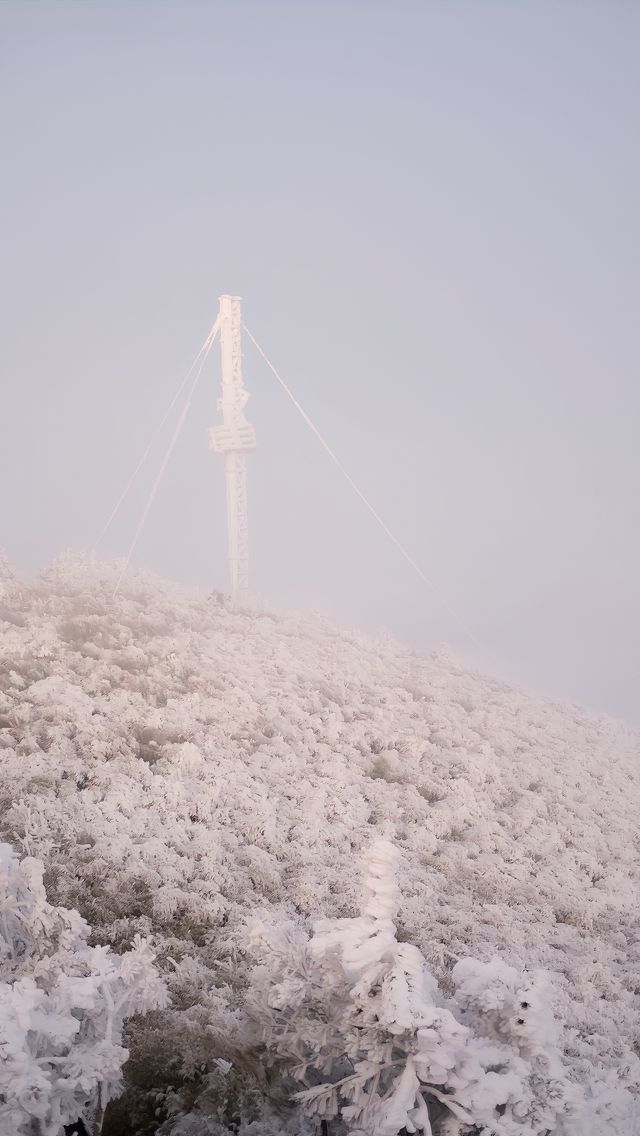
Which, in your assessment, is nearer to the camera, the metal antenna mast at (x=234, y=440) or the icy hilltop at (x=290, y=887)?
the icy hilltop at (x=290, y=887)

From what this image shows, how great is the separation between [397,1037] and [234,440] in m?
20.1

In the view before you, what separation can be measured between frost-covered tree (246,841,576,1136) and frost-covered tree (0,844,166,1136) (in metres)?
1.43

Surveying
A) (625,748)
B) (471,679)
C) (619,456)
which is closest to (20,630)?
(471,679)

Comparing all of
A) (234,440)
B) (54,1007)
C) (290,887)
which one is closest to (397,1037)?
(54,1007)

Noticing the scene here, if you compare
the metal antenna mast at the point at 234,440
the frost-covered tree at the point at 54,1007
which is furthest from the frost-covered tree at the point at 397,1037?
the metal antenna mast at the point at 234,440

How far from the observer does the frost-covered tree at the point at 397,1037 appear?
558 centimetres

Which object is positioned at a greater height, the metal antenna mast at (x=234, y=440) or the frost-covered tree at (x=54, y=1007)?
the metal antenna mast at (x=234, y=440)

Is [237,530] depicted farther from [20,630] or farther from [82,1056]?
[82,1056]

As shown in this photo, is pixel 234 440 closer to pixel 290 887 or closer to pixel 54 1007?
pixel 290 887

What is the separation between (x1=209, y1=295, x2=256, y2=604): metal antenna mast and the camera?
23219mm

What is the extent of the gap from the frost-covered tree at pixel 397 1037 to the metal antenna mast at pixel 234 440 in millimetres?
17016

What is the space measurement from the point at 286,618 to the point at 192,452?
73.1 metres

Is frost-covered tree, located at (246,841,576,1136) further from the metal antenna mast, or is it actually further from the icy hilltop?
the metal antenna mast

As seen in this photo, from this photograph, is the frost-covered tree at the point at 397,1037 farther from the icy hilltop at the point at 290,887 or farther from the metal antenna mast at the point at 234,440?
the metal antenna mast at the point at 234,440
